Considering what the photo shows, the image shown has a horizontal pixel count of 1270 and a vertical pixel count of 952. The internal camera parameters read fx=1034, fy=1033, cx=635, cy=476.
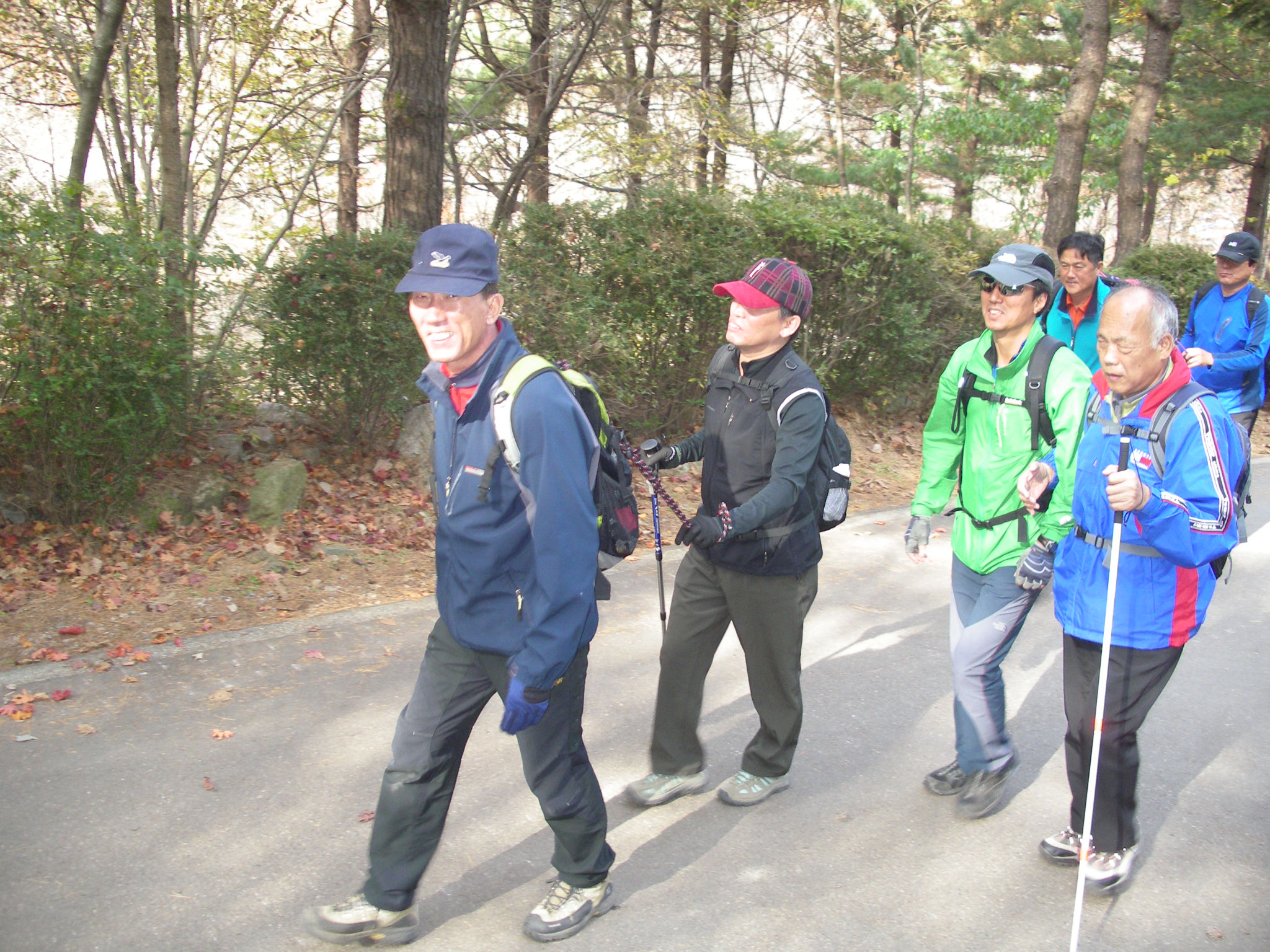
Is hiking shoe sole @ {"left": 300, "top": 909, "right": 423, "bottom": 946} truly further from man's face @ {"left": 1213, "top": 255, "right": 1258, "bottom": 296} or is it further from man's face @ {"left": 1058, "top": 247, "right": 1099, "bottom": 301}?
man's face @ {"left": 1213, "top": 255, "right": 1258, "bottom": 296}

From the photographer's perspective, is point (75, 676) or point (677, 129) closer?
point (75, 676)

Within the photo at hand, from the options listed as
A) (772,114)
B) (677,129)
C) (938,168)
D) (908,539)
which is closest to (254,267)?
(908,539)

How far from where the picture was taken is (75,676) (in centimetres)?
490

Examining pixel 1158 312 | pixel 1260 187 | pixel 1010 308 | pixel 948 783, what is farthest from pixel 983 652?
pixel 1260 187

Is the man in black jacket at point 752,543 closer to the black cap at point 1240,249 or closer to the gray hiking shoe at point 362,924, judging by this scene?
the gray hiking shoe at point 362,924

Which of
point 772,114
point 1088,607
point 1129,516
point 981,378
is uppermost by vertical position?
point 772,114

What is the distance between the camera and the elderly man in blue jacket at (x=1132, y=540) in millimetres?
3125

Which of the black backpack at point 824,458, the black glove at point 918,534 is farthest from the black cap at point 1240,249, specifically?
the black backpack at point 824,458

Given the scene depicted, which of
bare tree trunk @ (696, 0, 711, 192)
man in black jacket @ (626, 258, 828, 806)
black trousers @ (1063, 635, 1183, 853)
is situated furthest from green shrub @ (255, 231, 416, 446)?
bare tree trunk @ (696, 0, 711, 192)

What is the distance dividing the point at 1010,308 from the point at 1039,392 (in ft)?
1.08

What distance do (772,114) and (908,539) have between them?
21.2 metres

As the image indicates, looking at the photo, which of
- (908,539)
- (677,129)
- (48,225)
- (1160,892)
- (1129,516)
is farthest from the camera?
(677,129)

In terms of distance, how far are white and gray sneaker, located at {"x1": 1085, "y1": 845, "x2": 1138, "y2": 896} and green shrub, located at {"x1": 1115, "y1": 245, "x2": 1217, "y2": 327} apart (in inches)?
538

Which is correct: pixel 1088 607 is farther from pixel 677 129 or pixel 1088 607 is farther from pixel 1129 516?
pixel 677 129
